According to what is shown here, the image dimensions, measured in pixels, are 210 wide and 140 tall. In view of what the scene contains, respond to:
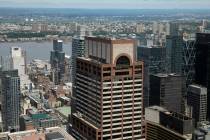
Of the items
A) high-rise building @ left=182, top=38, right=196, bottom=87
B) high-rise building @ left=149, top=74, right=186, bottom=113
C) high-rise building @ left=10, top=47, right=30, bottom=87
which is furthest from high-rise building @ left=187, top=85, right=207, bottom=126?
high-rise building @ left=10, top=47, right=30, bottom=87

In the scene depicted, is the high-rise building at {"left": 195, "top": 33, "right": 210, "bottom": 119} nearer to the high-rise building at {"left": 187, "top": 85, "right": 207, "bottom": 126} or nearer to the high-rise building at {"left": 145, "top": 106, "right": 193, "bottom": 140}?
the high-rise building at {"left": 187, "top": 85, "right": 207, "bottom": 126}

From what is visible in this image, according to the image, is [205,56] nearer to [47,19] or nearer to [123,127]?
[123,127]

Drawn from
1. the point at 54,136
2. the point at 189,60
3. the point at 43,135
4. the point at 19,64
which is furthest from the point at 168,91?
the point at 19,64

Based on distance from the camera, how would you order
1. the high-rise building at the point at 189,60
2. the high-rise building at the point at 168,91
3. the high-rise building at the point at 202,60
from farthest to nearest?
1. the high-rise building at the point at 189,60
2. the high-rise building at the point at 202,60
3. the high-rise building at the point at 168,91

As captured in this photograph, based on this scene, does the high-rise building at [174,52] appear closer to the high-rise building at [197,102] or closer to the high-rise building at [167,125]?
the high-rise building at [197,102]

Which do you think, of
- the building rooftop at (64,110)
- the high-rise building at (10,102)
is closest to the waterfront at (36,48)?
the building rooftop at (64,110)

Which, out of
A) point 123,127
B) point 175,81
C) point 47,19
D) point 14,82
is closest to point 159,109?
point 175,81
